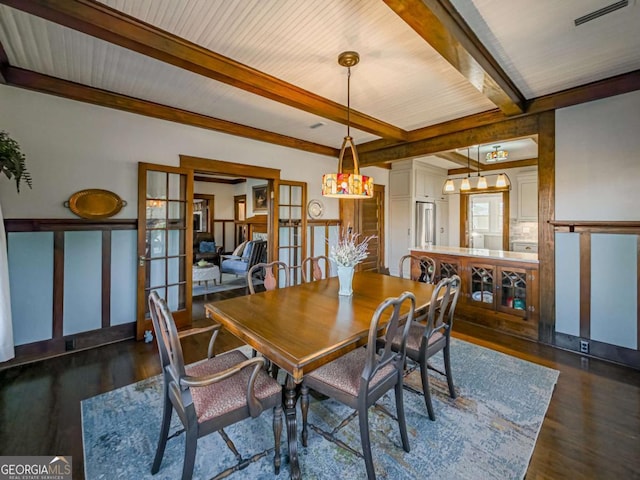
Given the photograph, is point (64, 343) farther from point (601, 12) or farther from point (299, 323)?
point (601, 12)

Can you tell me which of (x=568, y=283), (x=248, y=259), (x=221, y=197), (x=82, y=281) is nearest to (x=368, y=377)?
(x=568, y=283)

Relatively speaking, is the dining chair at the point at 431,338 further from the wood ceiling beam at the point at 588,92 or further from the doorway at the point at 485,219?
the doorway at the point at 485,219

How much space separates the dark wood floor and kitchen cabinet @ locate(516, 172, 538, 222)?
4099 mm

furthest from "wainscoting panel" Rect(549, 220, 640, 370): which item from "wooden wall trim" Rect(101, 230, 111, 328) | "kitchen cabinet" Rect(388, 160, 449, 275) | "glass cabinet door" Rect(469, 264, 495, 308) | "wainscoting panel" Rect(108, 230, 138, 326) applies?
"wooden wall trim" Rect(101, 230, 111, 328)

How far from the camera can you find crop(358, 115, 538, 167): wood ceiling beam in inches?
133

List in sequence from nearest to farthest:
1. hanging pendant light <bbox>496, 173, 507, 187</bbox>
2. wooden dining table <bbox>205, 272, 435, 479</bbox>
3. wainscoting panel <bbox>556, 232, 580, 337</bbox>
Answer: wooden dining table <bbox>205, 272, 435, 479</bbox>, wainscoting panel <bbox>556, 232, 580, 337</bbox>, hanging pendant light <bbox>496, 173, 507, 187</bbox>

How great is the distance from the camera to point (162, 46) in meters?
2.08

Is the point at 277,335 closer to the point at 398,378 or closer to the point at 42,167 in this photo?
the point at 398,378

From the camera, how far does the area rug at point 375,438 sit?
161cm

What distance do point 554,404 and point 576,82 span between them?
2.91 m

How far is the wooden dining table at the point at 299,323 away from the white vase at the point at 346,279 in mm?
63

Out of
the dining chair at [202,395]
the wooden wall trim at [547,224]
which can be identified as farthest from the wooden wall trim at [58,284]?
the wooden wall trim at [547,224]

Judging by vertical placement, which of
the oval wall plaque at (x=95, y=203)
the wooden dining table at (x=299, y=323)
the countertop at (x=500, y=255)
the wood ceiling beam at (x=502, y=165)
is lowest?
the wooden dining table at (x=299, y=323)

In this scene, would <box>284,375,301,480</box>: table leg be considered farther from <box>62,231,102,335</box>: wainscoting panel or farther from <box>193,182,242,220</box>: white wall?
<box>193,182,242,220</box>: white wall
